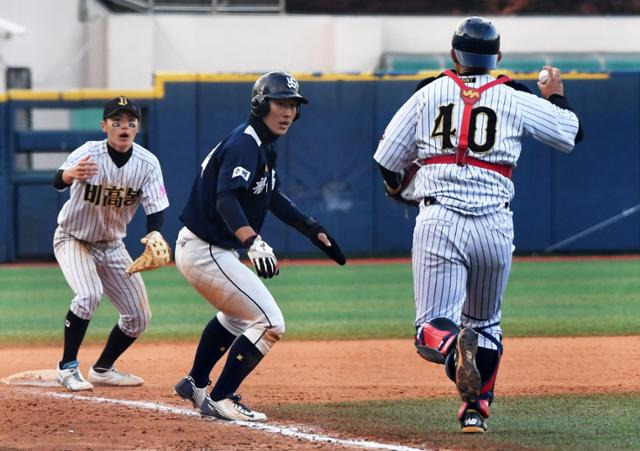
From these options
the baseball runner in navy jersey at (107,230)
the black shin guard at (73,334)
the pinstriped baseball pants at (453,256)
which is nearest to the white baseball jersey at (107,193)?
the baseball runner in navy jersey at (107,230)

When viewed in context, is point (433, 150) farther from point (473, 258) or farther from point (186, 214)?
point (186, 214)

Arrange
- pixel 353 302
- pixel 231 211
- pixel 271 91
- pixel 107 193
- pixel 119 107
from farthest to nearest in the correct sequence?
pixel 353 302
pixel 107 193
pixel 119 107
pixel 271 91
pixel 231 211

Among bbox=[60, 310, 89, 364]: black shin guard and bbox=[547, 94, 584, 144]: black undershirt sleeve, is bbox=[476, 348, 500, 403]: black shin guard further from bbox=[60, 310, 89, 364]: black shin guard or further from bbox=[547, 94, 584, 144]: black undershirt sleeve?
bbox=[60, 310, 89, 364]: black shin guard

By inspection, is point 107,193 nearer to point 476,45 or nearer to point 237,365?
point 237,365

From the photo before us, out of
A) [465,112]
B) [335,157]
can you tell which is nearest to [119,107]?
[465,112]

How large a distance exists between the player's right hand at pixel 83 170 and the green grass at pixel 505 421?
5.72 ft

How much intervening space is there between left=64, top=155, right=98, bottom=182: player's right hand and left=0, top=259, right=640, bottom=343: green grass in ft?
10.3

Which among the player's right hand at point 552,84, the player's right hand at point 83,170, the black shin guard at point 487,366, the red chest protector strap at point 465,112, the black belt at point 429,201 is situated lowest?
the black shin guard at point 487,366

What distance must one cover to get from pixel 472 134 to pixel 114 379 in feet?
10.6

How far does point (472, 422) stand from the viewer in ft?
18.4

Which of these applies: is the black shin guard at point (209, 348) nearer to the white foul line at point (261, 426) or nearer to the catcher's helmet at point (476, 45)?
the white foul line at point (261, 426)

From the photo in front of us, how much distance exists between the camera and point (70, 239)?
755cm

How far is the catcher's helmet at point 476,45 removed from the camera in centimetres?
544

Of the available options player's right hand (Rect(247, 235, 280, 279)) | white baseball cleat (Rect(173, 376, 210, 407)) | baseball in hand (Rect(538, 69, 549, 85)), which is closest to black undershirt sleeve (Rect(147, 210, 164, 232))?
white baseball cleat (Rect(173, 376, 210, 407))
